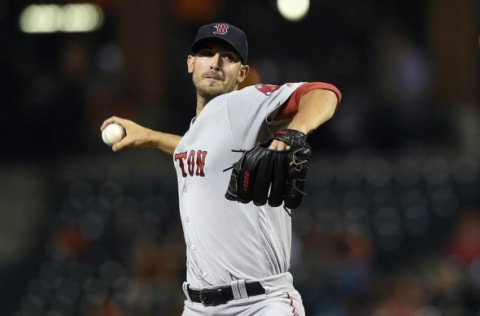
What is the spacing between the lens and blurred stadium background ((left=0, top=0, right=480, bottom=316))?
9.12 metres

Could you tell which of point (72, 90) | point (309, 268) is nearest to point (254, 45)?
point (72, 90)

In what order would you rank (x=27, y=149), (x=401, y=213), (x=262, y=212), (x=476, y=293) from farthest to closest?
1. (x=27, y=149)
2. (x=401, y=213)
3. (x=476, y=293)
4. (x=262, y=212)

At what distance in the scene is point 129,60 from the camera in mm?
12797

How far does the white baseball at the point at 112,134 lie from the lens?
505 centimetres

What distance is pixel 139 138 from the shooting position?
5164 mm

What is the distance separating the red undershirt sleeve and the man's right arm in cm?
99

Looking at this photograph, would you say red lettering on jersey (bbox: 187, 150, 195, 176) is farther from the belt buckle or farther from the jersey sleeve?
the belt buckle

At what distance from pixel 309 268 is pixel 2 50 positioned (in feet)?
17.1

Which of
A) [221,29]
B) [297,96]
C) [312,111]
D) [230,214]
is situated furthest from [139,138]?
[312,111]

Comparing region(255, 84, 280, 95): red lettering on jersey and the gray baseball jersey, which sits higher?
region(255, 84, 280, 95): red lettering on jersey

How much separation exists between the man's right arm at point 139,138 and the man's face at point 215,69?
534 millimetres

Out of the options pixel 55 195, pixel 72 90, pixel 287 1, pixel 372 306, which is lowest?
pixel 372 306

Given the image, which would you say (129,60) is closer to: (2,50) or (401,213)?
(2,50)

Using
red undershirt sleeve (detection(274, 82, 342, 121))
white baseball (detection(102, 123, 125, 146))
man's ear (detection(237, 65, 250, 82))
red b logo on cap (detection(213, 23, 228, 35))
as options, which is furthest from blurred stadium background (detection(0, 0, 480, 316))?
red undershirt sleeve (detection(274, 82, 342, 121))
